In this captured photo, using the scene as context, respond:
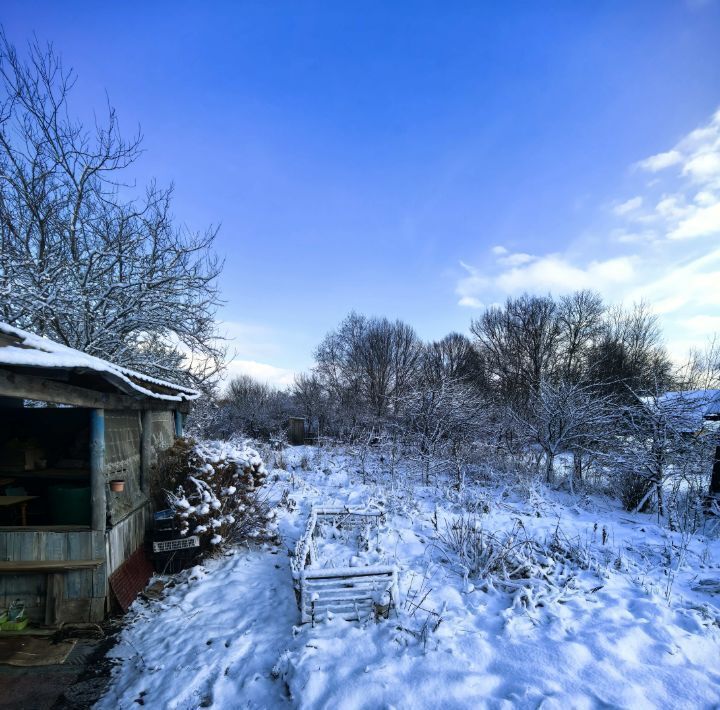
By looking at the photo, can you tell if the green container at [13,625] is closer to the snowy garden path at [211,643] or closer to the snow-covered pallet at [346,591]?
the snowy garden path at [211,643]

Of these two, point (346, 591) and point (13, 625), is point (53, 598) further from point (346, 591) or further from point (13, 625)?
point (346, 591)

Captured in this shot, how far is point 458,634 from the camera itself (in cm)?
362

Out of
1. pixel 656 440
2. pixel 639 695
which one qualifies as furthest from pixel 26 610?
pixel 656 440

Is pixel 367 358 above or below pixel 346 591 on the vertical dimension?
above

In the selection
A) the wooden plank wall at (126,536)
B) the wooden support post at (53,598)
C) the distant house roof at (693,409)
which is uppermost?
the distant house roof at (693,409)

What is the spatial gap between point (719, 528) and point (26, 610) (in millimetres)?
10602

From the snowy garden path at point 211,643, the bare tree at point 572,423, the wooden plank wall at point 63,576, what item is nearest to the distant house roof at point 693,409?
the bare tree at point 572,423

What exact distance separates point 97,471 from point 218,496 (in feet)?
6.75

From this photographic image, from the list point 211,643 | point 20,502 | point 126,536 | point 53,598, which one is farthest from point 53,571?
point 211,643

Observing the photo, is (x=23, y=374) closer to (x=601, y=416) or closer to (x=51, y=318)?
(x=51, y=318)

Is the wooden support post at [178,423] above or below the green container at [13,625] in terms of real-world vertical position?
above

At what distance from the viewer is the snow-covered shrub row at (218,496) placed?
221 inches

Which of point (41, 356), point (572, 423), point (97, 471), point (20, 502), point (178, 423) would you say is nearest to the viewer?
point (41, 356)

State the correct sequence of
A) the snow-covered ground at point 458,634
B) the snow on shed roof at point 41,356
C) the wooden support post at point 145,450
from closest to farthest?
the snow-covered ground at point 458,634, the snow on shed roof at point 41,356, the wooden support post at point 145,450
